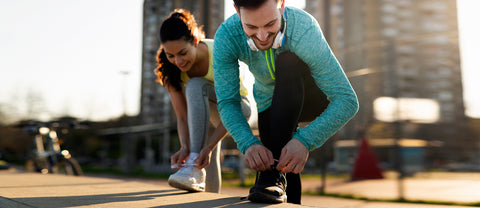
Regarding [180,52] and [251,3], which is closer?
[251,3]

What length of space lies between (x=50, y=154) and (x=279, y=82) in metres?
5.16

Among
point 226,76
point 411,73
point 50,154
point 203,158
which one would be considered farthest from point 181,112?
point 411,73

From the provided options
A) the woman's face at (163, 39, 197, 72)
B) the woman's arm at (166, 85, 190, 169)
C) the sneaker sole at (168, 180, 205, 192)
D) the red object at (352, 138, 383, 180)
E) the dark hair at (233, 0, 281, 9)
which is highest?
the dark hair at (233, 0, 281, 9)

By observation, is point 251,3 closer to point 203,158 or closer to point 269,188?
point 269,188

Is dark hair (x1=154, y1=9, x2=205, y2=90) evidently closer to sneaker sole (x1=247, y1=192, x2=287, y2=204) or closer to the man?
the man

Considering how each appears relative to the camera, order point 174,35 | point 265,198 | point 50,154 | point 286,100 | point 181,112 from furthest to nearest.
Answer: point 50,154 → point 181,112 → point 174,35 → point 286,100 → point 265,198

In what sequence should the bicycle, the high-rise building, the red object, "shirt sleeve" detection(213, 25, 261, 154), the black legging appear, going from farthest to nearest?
the red object, the bicycle, the high-rise building, "shirt sleeve" detection(213, 25, 261, 154), the black legging

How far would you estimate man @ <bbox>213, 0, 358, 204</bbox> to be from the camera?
127 centimetres

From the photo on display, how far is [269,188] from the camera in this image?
1.23 meters

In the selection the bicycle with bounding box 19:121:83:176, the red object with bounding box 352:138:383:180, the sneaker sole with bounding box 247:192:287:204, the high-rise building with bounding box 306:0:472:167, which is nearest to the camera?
the sneaker sole with bounding box 247:192:287:204

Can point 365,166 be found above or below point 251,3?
below

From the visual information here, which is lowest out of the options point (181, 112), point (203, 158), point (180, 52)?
point (203, 158)

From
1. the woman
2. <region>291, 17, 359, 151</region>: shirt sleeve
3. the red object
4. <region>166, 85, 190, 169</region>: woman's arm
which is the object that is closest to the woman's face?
the woman

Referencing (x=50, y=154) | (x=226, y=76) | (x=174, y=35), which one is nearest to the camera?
(x=226, y=76)
